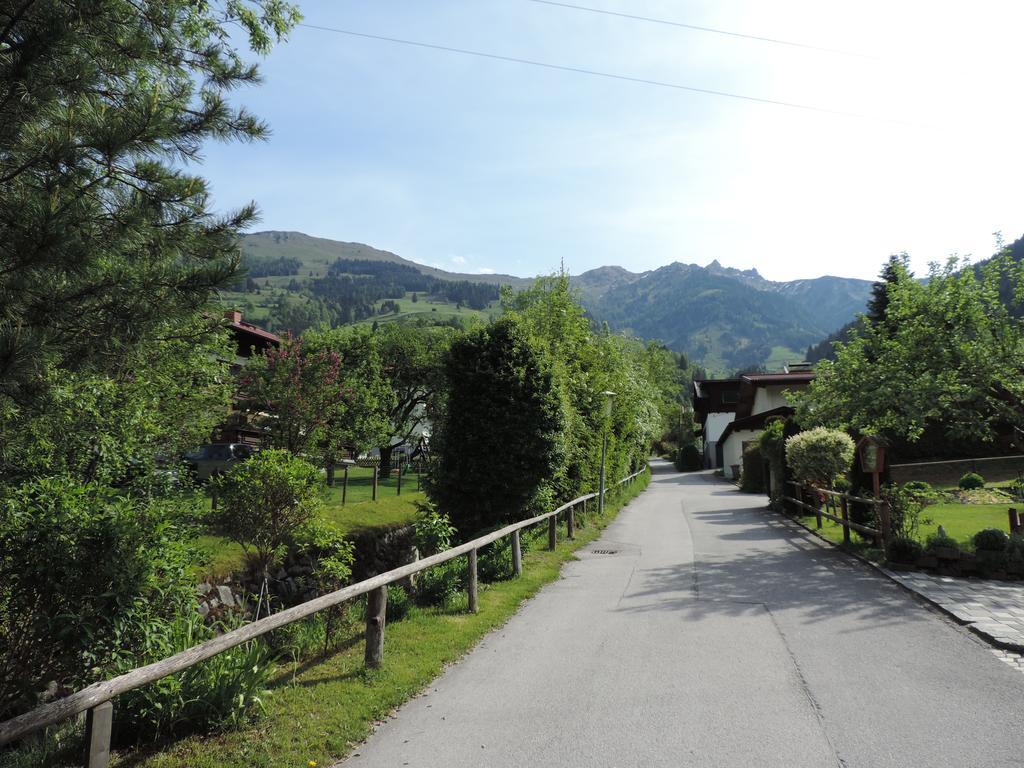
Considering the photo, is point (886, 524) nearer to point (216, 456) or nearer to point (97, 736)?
point (97, 736)

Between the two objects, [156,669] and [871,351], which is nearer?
[156,669]

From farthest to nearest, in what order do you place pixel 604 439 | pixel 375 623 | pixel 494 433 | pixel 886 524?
pixel 604 439, pixel 494 433, pixel 886 524, pixel 375 623

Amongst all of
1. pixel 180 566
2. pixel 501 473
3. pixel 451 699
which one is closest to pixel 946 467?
pixel 501 473

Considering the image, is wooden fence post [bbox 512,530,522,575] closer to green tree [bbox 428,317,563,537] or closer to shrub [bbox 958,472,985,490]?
green tree [bbox 428,317,563,537]

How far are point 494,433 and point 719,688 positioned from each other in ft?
27.5

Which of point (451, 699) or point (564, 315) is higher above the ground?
point (564, 315)

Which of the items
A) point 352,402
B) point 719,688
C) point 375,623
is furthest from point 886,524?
point 352,402

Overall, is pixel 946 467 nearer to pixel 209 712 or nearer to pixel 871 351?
pixel 871 351

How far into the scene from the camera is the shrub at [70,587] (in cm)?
431

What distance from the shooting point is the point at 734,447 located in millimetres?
51500

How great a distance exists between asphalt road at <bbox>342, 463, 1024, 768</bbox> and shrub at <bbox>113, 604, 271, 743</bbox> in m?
1.04

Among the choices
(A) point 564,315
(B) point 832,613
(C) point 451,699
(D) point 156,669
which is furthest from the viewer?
(A) point 564,315

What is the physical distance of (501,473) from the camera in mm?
13602

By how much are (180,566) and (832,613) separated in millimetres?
7668
